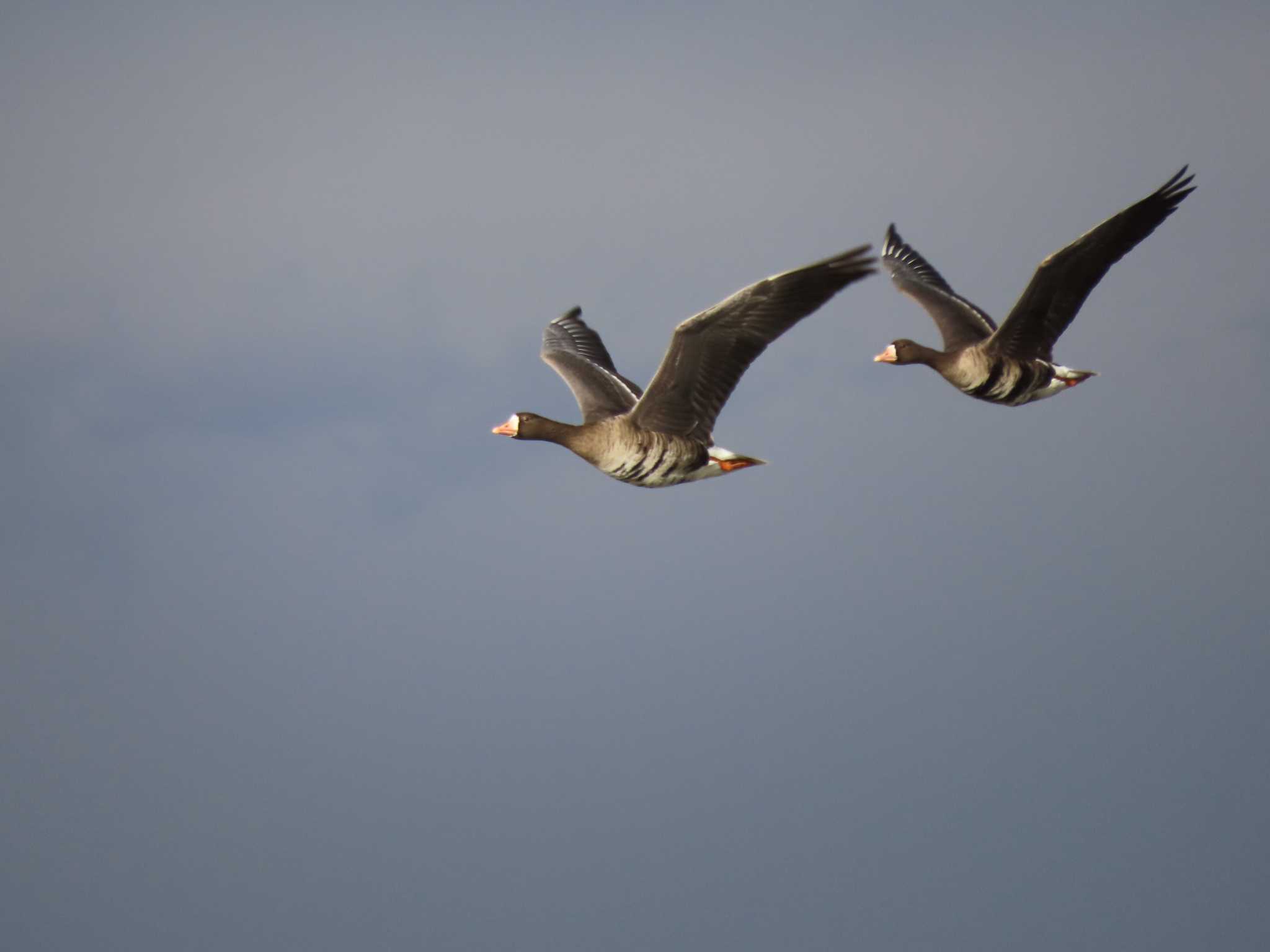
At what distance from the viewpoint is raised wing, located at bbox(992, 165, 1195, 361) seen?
73.3 ft

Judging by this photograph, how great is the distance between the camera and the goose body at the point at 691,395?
1838 cm

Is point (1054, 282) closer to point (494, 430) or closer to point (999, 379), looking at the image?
point (999, 379)

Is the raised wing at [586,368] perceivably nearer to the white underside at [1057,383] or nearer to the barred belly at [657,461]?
the barred belly at [657,461]

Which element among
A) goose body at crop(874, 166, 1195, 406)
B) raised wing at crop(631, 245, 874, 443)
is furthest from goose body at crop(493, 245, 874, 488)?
goose body at crop(874, 166, 1195, 406)

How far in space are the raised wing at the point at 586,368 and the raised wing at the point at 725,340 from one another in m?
1.42

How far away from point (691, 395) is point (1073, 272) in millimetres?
6183

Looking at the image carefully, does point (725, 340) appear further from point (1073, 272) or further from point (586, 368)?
point (1073, 272)

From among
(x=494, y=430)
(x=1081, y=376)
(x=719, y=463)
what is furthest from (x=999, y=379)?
(x=494, y=430)

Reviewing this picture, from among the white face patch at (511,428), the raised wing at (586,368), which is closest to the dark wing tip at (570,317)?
the raised wing at (586,368)

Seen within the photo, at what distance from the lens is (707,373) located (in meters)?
19.5

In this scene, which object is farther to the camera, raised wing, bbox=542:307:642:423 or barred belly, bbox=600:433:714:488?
raised wing, bbox=542:307:642:423

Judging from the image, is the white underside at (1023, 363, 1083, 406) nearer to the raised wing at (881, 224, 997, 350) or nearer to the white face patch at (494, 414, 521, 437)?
the raised wing at (881, 224, 997, 350)

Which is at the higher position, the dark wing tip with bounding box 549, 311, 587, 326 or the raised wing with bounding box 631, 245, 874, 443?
the dark wing tip with bounding box 549, 311, 587, 326

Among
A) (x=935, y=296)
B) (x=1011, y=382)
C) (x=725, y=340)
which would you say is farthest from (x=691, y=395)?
(x=935, y=296)
